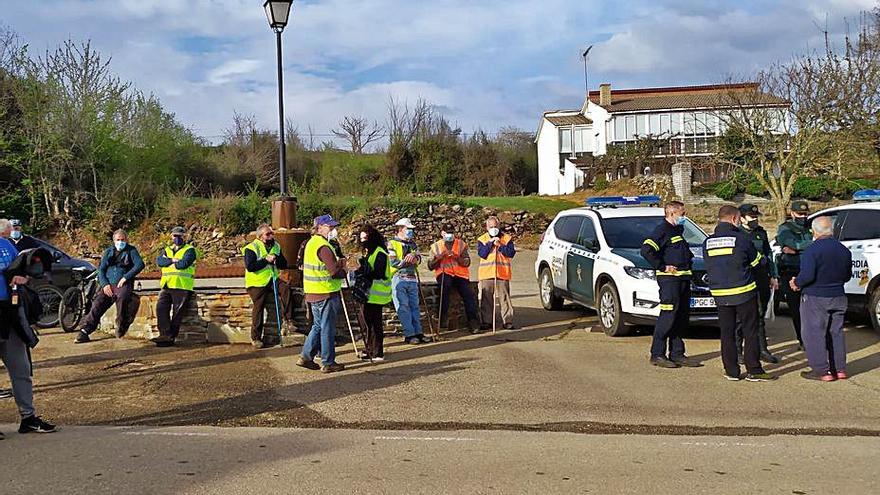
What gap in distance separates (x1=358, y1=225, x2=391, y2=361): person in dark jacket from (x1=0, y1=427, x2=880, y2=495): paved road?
3.03 m

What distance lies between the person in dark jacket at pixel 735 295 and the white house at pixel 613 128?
32.7 metres

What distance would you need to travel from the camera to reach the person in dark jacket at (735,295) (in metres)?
8.74

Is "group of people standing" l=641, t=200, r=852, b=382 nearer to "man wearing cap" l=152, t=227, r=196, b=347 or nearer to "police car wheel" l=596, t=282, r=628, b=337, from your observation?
"police car wheel" l=596, t=282, r=628, b=337

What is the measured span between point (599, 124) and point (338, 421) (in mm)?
46212

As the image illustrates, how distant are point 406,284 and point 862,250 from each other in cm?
640

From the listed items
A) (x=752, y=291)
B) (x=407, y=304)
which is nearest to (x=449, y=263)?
(x=407, y=304)

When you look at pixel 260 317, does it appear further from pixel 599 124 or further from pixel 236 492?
pixel 599 124

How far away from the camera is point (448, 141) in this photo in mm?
40688

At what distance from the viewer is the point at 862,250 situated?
11656 millimetres

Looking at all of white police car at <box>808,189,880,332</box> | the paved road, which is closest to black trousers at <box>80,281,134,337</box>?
the paved road

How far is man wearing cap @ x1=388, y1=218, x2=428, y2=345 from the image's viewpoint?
11305 millimetres

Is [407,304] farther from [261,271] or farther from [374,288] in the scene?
[261,271]

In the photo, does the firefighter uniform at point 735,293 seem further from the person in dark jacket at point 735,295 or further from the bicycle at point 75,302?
the bicycle at point 75,302

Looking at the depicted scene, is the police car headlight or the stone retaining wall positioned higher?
the police car headlight
